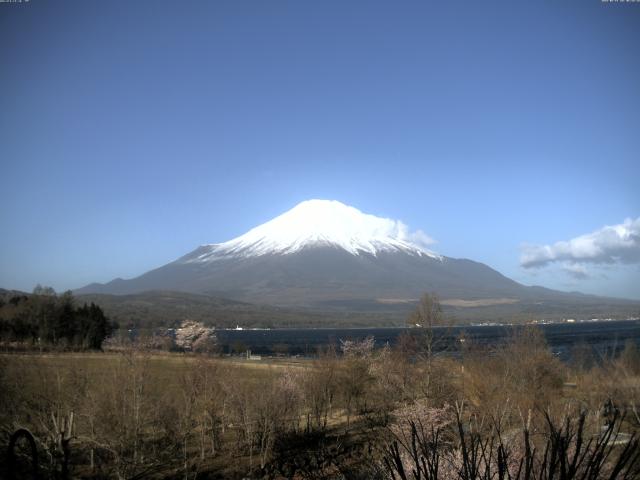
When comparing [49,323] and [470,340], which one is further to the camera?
[49,323]

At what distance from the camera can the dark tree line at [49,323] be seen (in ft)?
215

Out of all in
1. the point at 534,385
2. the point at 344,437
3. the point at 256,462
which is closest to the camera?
the point at 256,462

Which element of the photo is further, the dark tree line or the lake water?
the lake water

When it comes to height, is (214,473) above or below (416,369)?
below

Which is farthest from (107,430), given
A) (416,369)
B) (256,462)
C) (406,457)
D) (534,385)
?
(534,385)

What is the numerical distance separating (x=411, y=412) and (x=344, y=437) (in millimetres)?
7338

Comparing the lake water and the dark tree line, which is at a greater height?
the dark tree line

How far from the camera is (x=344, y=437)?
27453 millimetres

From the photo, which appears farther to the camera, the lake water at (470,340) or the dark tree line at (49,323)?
the lake water at (470,340)

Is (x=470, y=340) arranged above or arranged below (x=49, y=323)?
below

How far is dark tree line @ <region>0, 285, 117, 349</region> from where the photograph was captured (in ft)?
215

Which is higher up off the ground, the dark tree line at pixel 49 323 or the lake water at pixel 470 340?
the dark tree line at pixel 49 323

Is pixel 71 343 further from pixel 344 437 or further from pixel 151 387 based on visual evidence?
pixel 344 437

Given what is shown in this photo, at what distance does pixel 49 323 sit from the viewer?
67625 mm
